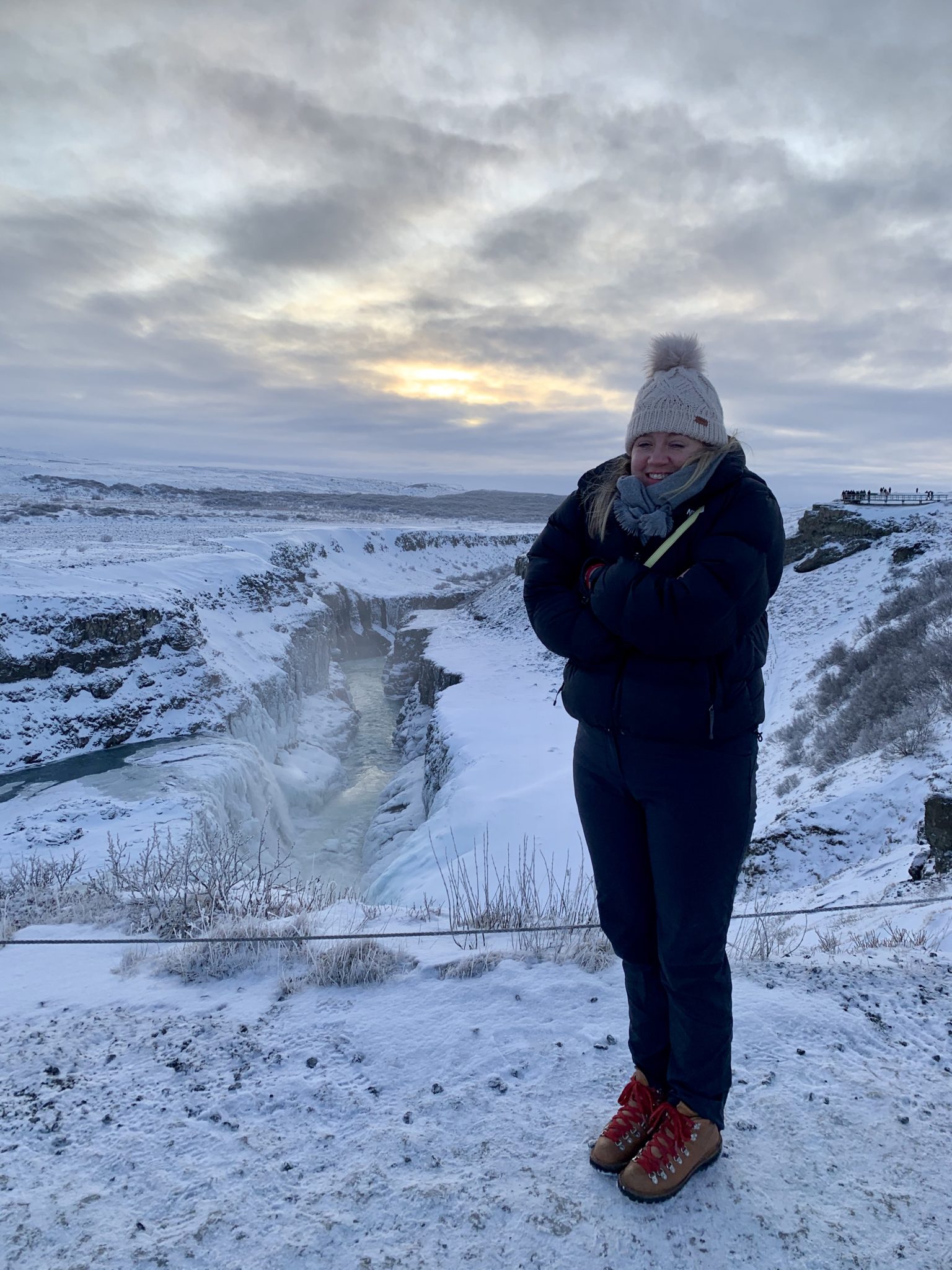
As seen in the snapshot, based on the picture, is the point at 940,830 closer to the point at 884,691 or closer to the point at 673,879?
the point at 673,879

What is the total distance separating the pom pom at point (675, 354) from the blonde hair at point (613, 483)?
0.95 ft

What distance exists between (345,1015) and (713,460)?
2.98 meters

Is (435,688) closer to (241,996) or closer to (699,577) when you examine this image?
(241,996)

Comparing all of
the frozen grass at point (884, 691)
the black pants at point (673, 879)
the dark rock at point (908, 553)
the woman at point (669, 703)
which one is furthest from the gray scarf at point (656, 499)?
the dark rock at point (908, 553)

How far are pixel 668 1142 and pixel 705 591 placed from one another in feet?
5.95

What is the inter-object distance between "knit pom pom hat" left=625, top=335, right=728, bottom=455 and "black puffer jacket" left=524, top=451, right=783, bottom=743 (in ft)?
0.46

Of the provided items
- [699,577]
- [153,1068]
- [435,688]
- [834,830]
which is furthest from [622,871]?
[435,688]

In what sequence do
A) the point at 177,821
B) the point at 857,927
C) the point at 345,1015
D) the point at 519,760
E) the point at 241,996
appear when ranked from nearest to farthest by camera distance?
the point at 345,1015 → the point at 241,996 → the point at 857,927 → the point at 177,821 → the point at 519,760

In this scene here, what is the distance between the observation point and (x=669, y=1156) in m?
2.16

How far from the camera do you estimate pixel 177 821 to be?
13.7 m

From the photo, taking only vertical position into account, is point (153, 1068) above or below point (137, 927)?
above

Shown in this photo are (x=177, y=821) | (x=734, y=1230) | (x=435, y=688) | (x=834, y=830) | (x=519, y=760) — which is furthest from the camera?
(x=435, y=688)

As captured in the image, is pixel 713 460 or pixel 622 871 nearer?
pixel 713 460

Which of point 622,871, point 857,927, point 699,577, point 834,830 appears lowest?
point 834,830
